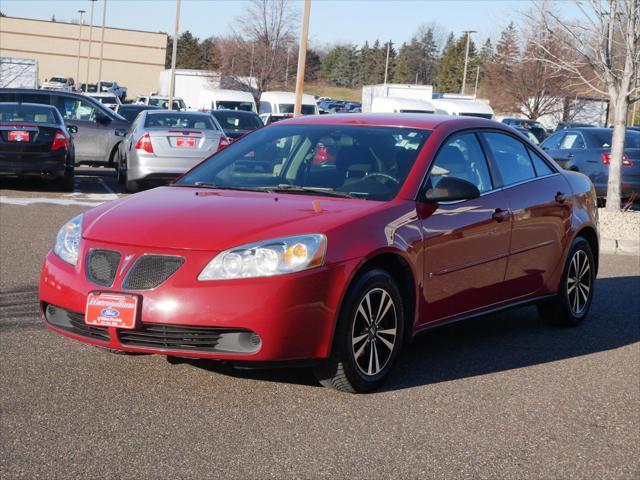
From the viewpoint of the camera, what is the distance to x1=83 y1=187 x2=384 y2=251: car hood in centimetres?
535

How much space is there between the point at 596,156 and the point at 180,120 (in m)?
7.74

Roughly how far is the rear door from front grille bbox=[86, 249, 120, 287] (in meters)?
2.77

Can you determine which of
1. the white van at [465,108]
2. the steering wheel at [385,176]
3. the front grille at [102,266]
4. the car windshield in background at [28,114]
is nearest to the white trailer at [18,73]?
the white van at [465,108]

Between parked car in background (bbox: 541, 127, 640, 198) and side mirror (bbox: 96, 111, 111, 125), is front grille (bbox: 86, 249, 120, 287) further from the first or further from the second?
side mirror (bbox: 96, 111, 111, 125)

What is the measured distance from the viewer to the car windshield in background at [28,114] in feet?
57.8

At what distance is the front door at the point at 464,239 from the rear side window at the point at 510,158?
0.62ft

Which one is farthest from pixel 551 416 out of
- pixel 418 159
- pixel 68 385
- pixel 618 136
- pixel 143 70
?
pixel 143 70

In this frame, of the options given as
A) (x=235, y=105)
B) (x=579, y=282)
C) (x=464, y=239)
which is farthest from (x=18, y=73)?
(x=464, y=239)


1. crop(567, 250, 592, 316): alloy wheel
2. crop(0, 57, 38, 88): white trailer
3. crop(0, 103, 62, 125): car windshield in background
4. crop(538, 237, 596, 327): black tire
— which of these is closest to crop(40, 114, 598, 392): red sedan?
crop(538, 237, 596, 327): black tire

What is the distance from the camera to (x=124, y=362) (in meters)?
6.18

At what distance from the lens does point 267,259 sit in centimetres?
524

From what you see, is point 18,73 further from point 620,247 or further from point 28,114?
point 620,247

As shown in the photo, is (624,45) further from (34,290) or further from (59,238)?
(59,238)

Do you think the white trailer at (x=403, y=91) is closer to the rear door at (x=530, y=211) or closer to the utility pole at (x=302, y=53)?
the utility pole at (x=302, y=53)
